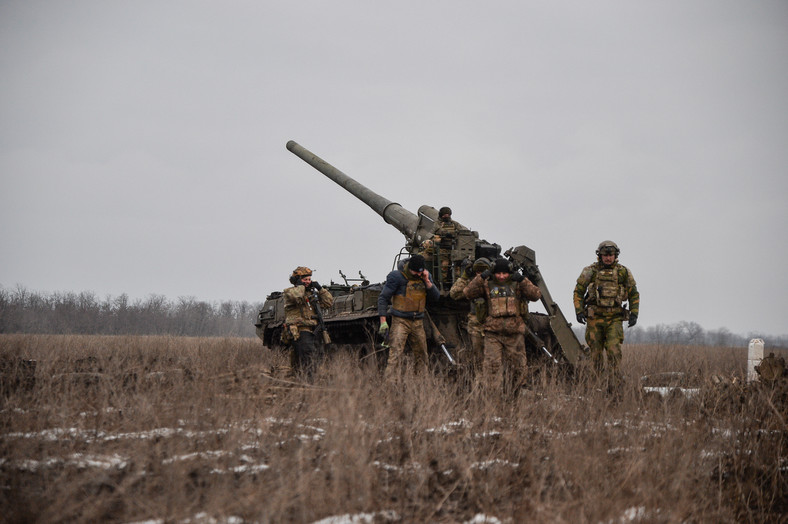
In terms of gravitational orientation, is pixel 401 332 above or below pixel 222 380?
above

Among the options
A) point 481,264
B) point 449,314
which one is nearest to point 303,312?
point 449,314

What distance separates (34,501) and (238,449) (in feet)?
3.78

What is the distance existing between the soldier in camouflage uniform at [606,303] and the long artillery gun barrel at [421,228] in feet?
2.46

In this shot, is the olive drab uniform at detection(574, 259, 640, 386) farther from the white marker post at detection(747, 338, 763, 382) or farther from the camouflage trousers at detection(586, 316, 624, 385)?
the white marker post at detection(747, 338, 763, 382)

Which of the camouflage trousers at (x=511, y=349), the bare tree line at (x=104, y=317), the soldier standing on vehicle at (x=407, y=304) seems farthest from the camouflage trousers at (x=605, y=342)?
the bare tree line at (x=104, y=317)

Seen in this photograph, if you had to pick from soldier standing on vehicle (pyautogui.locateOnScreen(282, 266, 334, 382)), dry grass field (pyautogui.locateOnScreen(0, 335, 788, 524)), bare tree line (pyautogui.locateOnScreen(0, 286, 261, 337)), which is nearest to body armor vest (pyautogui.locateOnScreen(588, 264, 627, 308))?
dry grass field (pyautogui.locateOnScreen(0, 335, 788, 524))

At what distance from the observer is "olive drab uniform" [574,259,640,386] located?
7715 mm

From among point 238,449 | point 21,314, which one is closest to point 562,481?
point 238,449

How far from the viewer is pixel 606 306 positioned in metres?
7.71

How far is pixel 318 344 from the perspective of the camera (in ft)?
33.1

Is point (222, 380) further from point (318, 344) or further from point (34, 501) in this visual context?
point (318, 344)

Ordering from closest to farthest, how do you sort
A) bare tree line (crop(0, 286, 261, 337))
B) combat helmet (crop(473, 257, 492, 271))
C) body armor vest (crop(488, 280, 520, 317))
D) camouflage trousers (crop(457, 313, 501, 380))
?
body armor vest (crop(488, 280, 520, 317)) → combat helmet (crop(473, 257, 492, 271)) → camouflage trousers (crop(457, 313, 501, 380)) → bare tree line (crop(0, 286, 261, 337))

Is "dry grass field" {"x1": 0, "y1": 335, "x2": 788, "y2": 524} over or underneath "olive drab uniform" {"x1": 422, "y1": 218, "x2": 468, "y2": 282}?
underneath

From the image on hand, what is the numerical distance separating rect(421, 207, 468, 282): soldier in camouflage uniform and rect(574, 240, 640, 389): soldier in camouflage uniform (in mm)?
2043
